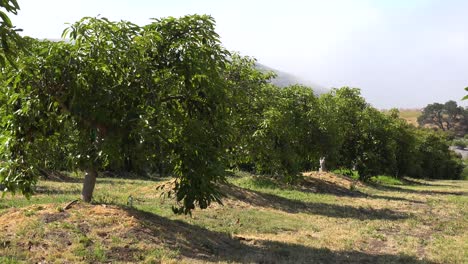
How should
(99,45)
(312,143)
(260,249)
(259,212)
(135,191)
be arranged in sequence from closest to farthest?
(99,45)
(260,249)
(259,212)
(135,191)
(312,143)

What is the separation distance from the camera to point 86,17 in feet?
33.5

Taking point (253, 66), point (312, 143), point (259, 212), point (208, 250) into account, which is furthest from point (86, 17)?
point (312, 143)

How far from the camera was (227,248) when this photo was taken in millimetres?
11547

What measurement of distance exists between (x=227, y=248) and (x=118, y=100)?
4.47m

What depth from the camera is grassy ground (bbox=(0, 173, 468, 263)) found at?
9.66 metres

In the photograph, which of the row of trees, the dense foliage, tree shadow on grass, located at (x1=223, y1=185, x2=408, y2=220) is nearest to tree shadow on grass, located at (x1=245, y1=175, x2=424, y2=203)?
tree shadow on grass, located at (x1=223, y1=185, x2=408, y2=220)

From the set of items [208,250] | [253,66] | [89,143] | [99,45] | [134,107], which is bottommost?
[208,250]

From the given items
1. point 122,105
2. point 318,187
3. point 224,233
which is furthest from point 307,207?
point 122,105

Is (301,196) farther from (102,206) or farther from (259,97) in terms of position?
(102,206)

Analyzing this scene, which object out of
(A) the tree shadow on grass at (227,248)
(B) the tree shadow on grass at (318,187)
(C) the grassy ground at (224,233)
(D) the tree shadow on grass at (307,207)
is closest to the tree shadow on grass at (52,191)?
(C) the grassy ground at (224,233)

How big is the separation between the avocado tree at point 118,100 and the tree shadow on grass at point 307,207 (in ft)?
31.9

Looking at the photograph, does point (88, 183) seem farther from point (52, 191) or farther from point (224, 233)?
point (52, 191)

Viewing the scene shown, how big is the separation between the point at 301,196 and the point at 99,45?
684 inches

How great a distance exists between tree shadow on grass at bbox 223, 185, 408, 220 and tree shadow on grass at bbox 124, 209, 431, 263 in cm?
740
